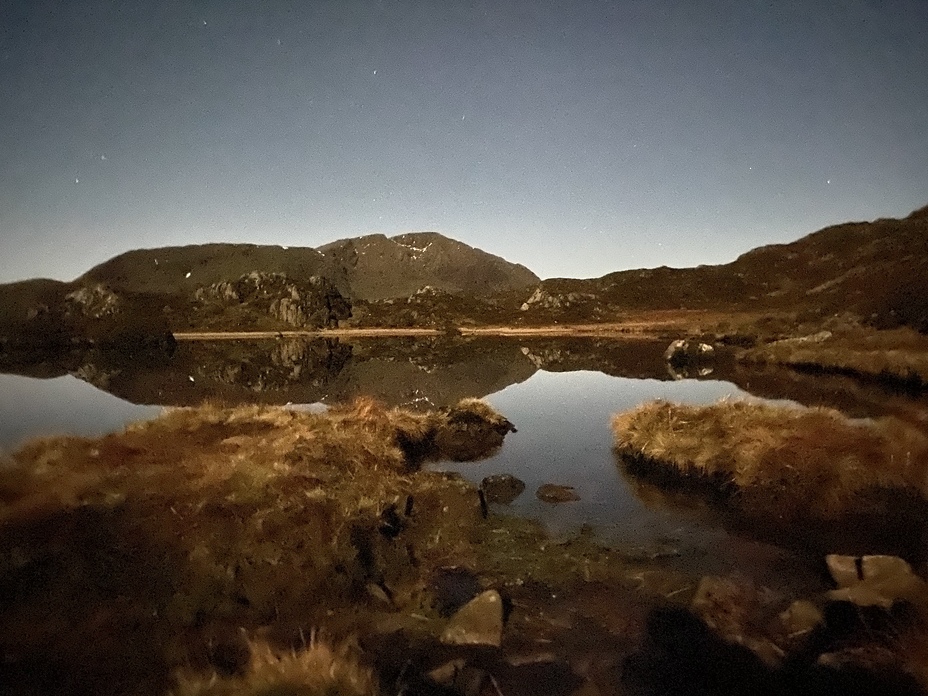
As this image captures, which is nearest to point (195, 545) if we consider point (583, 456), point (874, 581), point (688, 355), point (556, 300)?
point (874, 581)

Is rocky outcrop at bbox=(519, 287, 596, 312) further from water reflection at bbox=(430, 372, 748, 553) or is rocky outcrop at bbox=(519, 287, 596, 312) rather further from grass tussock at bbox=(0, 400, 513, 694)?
grass tussock at bbox=(0, 400, 513, 694)

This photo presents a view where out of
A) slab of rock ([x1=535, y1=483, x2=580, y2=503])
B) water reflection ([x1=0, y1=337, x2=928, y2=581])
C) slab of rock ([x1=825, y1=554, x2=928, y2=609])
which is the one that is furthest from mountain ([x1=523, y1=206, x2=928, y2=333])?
slab of rock ([x1=535, y1=483, x2=580, y2=503])

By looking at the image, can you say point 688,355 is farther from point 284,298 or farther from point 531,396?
point 284,298

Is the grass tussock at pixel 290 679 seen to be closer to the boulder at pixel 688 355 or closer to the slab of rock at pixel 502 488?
the slab of rock at pixel 502 488

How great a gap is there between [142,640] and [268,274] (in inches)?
7015

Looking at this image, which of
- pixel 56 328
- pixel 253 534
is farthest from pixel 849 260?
pixel 56 328

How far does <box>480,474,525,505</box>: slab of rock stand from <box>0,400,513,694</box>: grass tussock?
0.58 meters

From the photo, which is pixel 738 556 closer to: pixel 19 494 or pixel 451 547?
pixel 451 547

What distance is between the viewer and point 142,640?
21.1 feet

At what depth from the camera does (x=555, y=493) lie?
46.3 feet

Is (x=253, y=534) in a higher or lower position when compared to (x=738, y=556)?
higher

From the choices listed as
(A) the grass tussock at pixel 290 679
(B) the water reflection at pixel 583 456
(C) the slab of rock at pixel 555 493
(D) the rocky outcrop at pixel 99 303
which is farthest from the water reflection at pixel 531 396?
(D) the rocky outcrop at pixel 99 303

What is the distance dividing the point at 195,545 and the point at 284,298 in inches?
5621

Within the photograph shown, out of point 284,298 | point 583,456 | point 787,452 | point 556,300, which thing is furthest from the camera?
point 284,298
